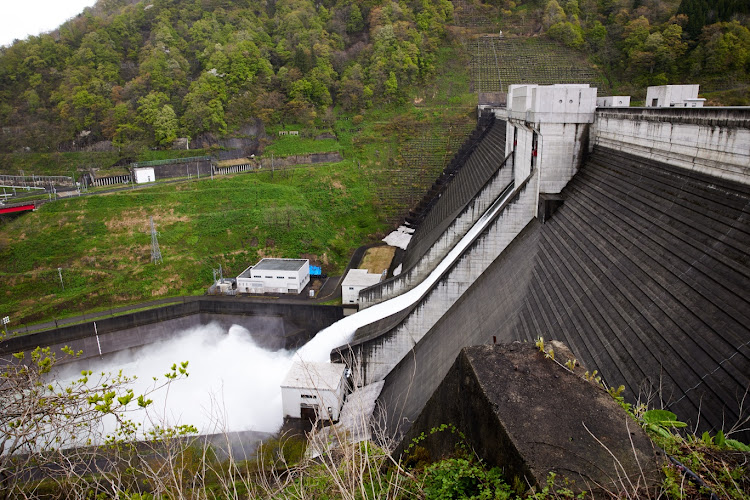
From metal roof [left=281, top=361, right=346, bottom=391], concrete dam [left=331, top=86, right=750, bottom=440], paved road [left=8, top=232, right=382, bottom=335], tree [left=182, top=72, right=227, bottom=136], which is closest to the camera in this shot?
concrete dam [left=331, top=86, right=750, bottom=440]

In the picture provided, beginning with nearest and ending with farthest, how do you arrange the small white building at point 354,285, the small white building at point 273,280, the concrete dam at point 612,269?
the concrete dam at point 612,269 < the small white building at point 354,285 < the small white building at point 273,280

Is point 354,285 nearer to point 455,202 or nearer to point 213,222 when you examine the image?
point 455,202

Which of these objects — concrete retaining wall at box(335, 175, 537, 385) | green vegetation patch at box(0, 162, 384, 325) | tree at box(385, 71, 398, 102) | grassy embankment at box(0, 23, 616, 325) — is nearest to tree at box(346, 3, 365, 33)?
tree at box(385, 71, 398, 102)

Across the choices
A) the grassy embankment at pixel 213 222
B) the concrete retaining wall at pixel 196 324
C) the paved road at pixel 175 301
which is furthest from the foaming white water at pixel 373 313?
the grassy embankment at pixel 213 222

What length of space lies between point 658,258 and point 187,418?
13710mm

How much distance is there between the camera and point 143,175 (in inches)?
1341

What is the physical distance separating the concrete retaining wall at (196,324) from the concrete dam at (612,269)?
18.5 feet

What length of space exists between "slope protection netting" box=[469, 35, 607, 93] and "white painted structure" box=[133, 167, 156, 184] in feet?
99.4

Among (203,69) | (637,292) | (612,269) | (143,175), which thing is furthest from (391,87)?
(637,292)

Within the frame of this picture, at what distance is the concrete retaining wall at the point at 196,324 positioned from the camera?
19.3 metres

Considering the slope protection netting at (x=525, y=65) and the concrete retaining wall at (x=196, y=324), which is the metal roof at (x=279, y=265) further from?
the slope protection netting at (x=525, y=65)

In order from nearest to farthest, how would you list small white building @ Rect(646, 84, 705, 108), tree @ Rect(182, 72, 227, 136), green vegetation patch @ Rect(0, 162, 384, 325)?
small white building @ Rect(646, 84, 705, 108) → green vegetation patch @ Rect(0, 162, 384, 325) → tree @ Rect(182, 72, 227, 136)

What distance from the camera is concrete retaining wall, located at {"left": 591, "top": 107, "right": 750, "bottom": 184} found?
6359 millimetres

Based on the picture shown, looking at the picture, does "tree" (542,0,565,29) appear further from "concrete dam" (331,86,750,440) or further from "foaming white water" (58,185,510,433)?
"foaming white water" (58,185,510,433)
